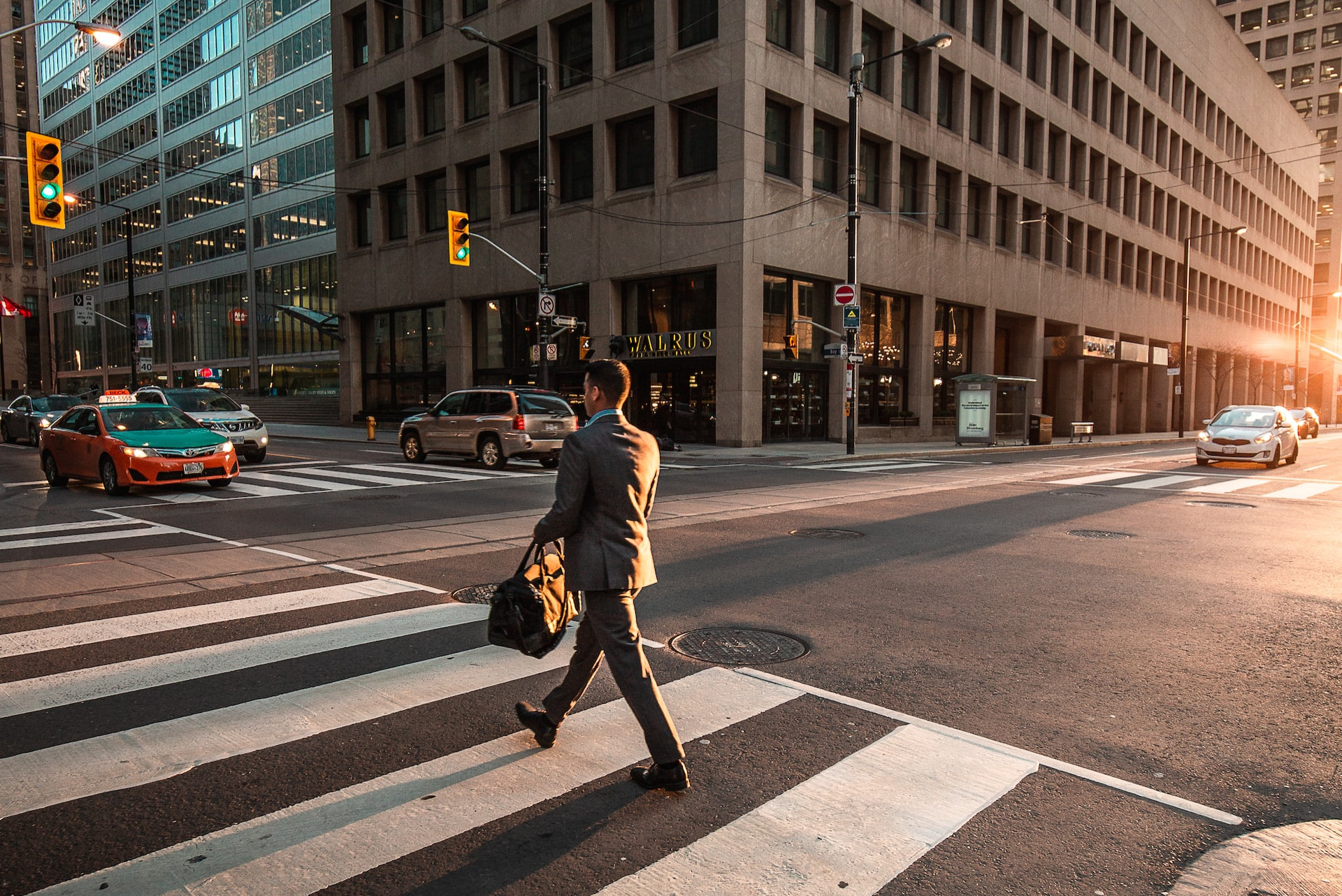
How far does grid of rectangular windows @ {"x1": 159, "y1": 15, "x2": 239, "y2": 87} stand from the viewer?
5553 cm

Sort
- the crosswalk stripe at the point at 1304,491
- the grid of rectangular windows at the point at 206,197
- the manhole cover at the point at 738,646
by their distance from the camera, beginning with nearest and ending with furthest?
the manhole cover at the point at 738,646 → the crosswalk stripe at the point at 1304,491 → the grid of rectangular windows at the point at 206,197

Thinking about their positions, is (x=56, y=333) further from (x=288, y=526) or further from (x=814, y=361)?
(x=288, y=526)

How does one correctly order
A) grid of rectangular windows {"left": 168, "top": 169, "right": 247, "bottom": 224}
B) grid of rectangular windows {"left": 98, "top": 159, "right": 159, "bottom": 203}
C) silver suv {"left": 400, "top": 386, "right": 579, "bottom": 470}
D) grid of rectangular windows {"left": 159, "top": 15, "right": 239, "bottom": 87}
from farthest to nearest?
1. grid of rectangular windows {"left": 98, "top": 159, "right": 159, "bottom": 203}
2. grid of rectangular windows {"left": 168, "top": 169, "right": 247, "bottom": 224}
3. grid of rectangular windows {"left": 159, "top": 15, "right": 239, "bottom": 87}
4. silver suv {"left": 400, "top": 386, "right": 579, "bottom": 470}

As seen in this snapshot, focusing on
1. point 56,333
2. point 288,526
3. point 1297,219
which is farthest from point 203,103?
point 1297,219

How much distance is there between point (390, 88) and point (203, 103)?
93.8ft

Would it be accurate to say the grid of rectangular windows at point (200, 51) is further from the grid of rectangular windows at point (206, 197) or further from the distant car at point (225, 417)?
the distant car at point (225, 417)

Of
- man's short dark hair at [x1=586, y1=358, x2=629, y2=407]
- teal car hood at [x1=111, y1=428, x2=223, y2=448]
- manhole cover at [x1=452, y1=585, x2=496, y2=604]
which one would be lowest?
manhole cover at [x1=452, y1=585, x2=496, y2=604]

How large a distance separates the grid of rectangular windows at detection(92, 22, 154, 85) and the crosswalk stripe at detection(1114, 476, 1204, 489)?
73807 mm

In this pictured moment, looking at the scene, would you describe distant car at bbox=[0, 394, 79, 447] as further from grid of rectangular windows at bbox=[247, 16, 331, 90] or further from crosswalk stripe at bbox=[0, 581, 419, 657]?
grid of rectangular windows at bbox=[247, 16, 331, 90]

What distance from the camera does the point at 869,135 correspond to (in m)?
31.2

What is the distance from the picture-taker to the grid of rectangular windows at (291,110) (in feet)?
157

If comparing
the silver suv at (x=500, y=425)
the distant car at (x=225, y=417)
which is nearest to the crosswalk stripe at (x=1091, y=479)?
the silver suv at (x=500, y=425)

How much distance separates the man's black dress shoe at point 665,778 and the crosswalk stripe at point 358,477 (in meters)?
12.8

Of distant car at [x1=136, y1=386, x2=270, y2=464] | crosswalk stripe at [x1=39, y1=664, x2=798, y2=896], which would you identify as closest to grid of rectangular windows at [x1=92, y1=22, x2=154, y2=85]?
distant car at [x1=136, y1=386, x2=270, y2=464]
